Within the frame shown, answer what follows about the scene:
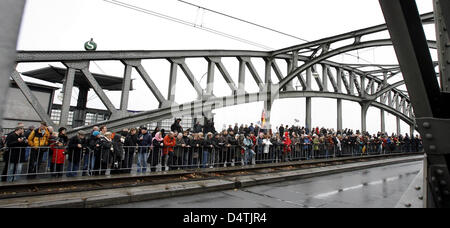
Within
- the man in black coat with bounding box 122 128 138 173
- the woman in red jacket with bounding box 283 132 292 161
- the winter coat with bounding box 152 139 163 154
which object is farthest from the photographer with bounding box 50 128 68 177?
the woman in red jacket with bounding box 283 132 292 161

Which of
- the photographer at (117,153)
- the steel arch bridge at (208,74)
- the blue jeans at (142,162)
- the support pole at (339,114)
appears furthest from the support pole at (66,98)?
the support pole at (339,114)

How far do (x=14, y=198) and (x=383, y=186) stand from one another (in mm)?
10918

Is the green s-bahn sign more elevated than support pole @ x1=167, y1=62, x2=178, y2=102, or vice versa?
the green s-bahn sign

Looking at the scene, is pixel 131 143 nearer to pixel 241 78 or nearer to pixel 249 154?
pixel 249 154

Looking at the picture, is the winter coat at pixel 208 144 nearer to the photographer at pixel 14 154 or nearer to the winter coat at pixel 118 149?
the winter coat at pixel 118 149

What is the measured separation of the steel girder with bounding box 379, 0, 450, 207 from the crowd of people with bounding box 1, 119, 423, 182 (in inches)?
323

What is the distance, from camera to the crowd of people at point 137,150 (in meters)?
7.49

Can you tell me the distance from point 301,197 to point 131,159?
20.7ft

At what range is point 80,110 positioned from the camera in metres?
16.6

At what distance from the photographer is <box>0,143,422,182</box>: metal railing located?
7.36m

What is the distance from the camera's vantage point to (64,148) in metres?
7.67

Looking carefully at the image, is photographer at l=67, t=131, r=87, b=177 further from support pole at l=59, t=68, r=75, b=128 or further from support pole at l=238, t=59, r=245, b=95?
support pole at l=238, t=59, r=245, b=95

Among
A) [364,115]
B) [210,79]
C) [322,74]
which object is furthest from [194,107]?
[364,115]
